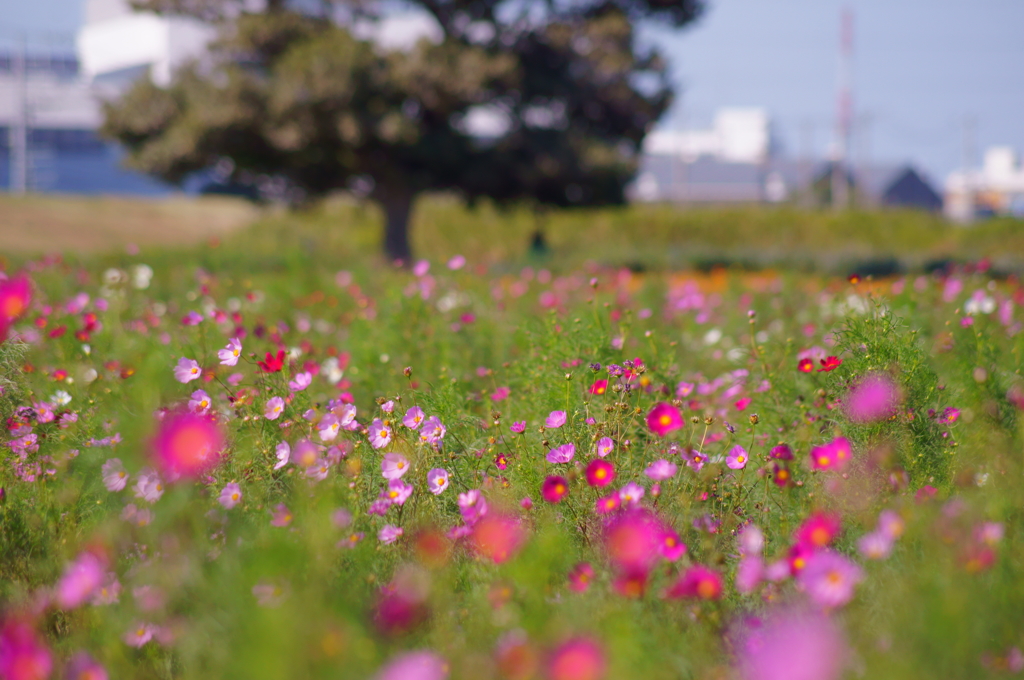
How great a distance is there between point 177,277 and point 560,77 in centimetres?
814

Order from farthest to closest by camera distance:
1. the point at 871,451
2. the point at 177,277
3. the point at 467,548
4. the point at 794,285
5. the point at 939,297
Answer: the point at 794,285
the point at 177,277
the point at 939,297
the point at 871,451
the point at 467,548

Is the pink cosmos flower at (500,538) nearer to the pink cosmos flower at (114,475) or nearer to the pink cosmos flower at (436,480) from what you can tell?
the pink cosmos flower at (436,480)

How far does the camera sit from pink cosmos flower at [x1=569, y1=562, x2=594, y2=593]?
1.65m

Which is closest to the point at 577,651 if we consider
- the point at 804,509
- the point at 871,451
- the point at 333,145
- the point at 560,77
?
the point at 804,509

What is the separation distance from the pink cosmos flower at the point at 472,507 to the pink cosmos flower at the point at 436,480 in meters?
0.22

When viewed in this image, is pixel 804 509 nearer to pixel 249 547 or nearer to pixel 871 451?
pixel 871 451

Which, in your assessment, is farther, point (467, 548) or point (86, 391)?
point (86, 391)

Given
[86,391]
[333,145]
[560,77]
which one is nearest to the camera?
[86,391]

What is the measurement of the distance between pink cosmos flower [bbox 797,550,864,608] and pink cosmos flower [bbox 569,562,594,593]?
0.41 meters

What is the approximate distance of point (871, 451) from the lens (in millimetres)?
2420

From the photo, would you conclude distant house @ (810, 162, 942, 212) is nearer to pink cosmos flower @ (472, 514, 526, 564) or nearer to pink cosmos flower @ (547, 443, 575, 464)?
pink cosmos flower @ (547, 443, 575, 464)

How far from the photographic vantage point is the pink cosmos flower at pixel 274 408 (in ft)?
7.77

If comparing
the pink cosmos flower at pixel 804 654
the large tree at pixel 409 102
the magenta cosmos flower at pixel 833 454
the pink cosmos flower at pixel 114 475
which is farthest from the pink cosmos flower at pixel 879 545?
the large tree at pixel 409 102

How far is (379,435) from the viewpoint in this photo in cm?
244
